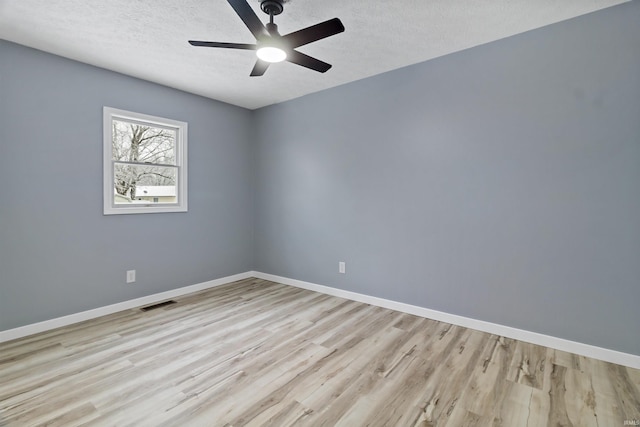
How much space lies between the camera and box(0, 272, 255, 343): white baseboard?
2.73 meters

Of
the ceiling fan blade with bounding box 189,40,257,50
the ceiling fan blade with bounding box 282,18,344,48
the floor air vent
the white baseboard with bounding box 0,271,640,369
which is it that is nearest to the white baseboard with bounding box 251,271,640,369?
the white baseboard with bounding box 0,271,640,369

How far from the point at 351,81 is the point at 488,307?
2.87 metres

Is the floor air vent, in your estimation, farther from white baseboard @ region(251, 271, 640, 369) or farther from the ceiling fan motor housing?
the ceiling fan motor housing

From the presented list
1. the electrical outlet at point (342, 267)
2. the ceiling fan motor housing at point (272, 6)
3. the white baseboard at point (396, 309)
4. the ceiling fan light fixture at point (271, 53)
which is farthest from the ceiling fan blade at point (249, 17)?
the white baseboard at point (396, 309)

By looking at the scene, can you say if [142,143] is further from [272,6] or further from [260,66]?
[272,6]

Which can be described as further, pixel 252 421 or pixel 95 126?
pixel 95 126

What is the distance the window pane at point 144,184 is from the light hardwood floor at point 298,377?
1374 millimetres

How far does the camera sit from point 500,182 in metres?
2.75

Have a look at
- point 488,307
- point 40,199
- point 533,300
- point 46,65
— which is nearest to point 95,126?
point 46,65

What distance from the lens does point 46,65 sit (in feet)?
9.34

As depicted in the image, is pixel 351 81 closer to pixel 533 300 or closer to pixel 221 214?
pixel 221 214

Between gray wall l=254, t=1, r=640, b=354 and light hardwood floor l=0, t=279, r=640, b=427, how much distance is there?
18.4 inches

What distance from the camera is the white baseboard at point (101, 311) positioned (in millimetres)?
2734

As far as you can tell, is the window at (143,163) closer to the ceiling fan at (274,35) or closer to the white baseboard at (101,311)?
the white baseboard at (101,311)
